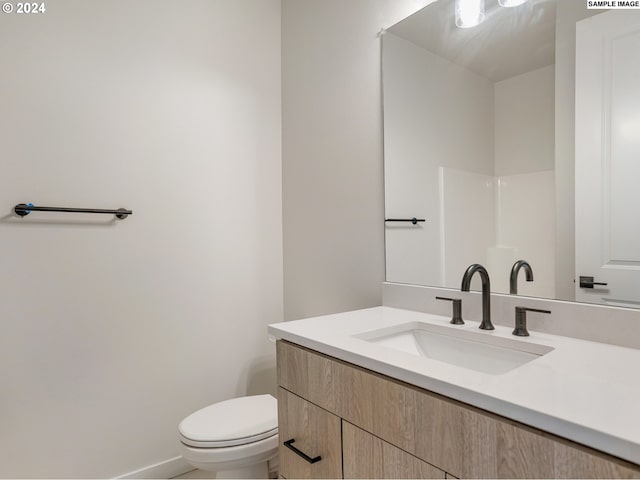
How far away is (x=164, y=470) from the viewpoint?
175 centimetres

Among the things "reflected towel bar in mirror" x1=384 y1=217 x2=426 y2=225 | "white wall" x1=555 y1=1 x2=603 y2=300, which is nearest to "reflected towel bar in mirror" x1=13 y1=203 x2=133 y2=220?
"reflected towel bar in mirror" x1=384 y1=217 x2=426 y2=225

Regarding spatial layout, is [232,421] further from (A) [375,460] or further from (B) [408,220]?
(B) [408,220]

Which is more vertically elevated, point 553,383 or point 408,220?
point 408,220

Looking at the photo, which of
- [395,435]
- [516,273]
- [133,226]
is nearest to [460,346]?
[516,273]

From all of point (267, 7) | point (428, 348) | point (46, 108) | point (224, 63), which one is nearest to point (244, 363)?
point (428, 348)

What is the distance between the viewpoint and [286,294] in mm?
2186

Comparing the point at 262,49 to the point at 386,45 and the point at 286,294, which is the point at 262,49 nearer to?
the point at 386,45

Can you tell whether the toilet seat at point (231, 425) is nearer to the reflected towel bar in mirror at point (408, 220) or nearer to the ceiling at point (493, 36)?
the reflected towel bar in mirror at point (408, 220)

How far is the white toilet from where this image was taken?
1354mm

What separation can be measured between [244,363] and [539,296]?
5.01 feet

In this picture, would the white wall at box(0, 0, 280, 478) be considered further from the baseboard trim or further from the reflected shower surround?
the reflected shower surround

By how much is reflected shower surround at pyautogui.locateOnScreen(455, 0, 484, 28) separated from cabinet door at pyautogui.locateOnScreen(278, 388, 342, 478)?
141 centimetres

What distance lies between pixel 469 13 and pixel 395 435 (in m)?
1.42

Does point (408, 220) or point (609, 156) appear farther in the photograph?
point (408, 220)
